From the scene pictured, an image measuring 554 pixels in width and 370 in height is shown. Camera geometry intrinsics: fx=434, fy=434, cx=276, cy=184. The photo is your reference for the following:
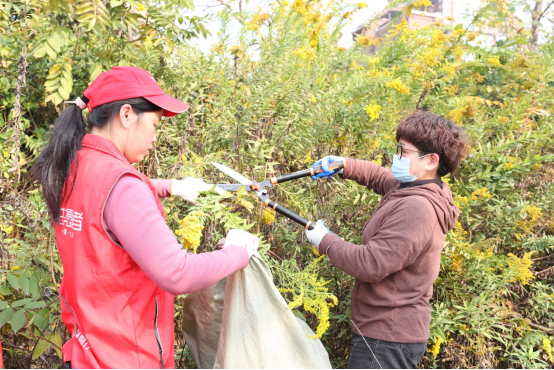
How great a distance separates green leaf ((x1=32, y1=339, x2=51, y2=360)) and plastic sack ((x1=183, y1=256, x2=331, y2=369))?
0.95 metres

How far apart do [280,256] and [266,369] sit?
1.11 meters

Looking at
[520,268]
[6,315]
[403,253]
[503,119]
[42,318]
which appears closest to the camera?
[403,253]

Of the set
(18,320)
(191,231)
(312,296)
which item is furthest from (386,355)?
(18,320)

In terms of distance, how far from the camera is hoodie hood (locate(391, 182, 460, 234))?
193cm

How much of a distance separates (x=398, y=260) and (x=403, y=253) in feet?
0.12

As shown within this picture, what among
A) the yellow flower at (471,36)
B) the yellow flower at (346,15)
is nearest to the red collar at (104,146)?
the yellow flower at (346,15)

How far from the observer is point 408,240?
1.81 metres

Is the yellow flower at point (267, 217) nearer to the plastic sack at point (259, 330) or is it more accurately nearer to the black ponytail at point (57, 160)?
the plastic sack at point (259, 330)

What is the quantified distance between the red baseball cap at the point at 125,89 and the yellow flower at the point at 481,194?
2.05 meters

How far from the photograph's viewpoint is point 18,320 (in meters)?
1.91

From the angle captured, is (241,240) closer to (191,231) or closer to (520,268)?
(191,231)

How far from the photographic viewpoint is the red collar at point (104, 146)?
141 centimetres

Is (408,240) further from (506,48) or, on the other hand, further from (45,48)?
(506,48)

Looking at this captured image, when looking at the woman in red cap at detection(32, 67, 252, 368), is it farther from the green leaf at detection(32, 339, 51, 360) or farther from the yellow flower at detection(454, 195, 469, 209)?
the yellow flower at detection(454, 195, 469, 209)
